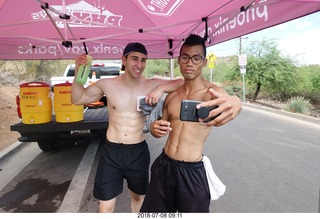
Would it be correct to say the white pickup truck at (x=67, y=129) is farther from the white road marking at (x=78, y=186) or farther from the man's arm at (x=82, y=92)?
the man's arm at (x=82, y=92)

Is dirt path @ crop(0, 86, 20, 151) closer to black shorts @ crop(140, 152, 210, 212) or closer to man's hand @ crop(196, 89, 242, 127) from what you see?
black shorts @ crop(140, 152, 210, 212)

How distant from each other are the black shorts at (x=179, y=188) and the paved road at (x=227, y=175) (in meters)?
1.27

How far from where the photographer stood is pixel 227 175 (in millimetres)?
4008

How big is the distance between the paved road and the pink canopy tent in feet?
7.06

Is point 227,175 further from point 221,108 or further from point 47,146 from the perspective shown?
point 47,146

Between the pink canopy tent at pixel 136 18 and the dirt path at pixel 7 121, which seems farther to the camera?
the dirt path at pixel 7 121

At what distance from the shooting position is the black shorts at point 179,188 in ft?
6.03

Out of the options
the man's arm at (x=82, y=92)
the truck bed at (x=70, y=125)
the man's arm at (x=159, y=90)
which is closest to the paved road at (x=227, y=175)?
the truck bed at (x=70, y=125)

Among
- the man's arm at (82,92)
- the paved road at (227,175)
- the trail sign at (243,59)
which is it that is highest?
the trail sign at (243,59)

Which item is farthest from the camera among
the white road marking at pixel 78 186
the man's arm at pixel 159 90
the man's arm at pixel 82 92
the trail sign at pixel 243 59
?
the trail sign at pixel 243 59

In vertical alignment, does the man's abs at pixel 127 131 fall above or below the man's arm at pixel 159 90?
below

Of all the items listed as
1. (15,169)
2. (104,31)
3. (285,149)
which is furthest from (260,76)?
(15,169)

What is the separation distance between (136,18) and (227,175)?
9.66ft

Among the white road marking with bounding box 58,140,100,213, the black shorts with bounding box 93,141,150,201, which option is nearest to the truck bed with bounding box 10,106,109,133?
the white road marking with bounding box 58,140,100,213
